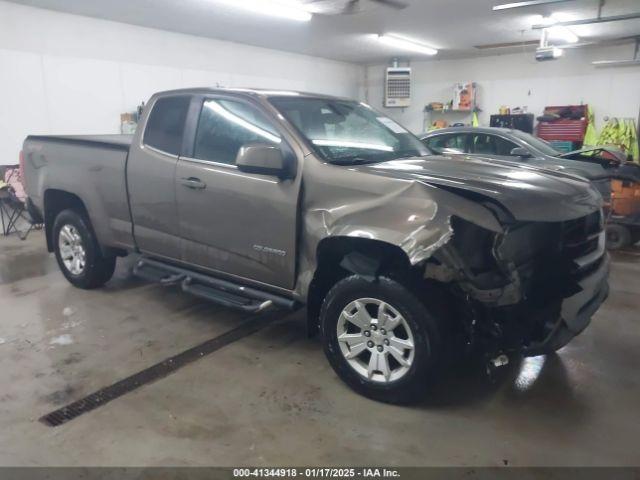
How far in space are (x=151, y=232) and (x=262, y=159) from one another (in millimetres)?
1432

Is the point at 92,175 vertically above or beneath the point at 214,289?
above

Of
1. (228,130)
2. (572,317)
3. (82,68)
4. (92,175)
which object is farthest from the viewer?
(82,68)

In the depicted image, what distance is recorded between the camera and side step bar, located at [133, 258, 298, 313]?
3166mm

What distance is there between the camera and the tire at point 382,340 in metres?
2.55

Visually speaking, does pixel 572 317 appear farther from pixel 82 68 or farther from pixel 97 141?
pixel 82 68

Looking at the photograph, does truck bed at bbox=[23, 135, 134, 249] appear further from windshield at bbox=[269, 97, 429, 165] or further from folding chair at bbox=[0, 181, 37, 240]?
folding chair at bbox=[0, 181, 37, 240]

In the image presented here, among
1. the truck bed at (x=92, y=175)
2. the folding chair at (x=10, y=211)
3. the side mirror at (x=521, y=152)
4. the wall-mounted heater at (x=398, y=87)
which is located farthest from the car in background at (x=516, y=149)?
the wall-mounted heater at (x=398, y=87)

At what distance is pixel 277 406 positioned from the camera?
2.80 meters

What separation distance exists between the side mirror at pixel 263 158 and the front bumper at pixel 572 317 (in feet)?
5.55

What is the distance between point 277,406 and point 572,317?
1651mm

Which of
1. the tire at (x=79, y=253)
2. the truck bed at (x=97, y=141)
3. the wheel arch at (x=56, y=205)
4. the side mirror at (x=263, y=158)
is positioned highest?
the truck bed at (x=97, y=141)

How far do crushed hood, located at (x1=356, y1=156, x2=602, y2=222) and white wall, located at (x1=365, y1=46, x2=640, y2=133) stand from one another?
10569 millimetres

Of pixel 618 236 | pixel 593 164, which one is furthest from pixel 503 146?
pixel 618 236

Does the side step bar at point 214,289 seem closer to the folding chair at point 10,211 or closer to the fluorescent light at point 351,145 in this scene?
the fluorescent light at point 351,145
